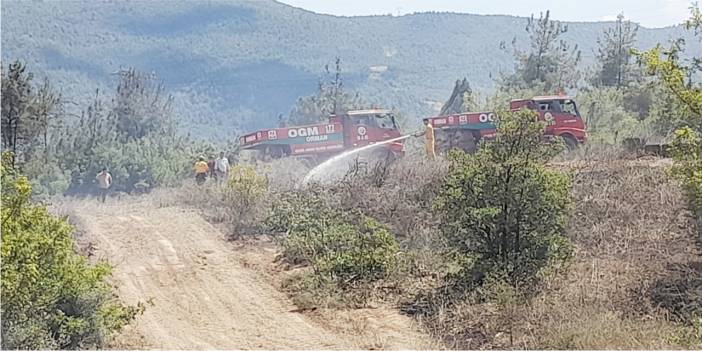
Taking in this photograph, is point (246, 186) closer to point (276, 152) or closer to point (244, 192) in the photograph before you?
point (244, 192)

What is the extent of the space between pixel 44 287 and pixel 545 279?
248 inches

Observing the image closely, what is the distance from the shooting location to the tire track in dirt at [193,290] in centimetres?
989

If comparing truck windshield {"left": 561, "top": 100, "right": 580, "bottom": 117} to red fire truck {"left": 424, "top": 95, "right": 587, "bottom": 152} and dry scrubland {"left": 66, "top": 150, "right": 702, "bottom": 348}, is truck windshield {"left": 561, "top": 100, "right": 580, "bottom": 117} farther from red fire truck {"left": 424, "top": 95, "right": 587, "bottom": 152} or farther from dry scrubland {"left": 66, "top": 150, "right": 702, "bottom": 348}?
dry scrubland {"left": 66, "top": 150, "right": 702, "bottom": 348}

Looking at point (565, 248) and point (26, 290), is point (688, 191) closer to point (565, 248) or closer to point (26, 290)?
point (565, 248)

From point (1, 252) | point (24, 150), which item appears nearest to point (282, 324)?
point (1, 252)

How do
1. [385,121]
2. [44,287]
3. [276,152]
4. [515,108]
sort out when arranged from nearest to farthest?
[44,287] < [515,108] < [385,121] < [276,152]

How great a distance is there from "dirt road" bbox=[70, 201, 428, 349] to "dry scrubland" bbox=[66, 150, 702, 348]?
0.40 ft

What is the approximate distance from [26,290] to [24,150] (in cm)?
2161

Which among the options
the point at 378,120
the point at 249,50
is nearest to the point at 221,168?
the point at 378,120

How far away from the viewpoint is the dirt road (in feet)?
32.4

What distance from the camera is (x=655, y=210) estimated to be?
13.8 metres

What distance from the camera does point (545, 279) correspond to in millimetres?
11000

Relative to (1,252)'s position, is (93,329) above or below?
below

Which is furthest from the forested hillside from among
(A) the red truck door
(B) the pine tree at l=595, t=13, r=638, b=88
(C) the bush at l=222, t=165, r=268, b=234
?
(C) the bush at l=222, t=165, r=268, b=234
